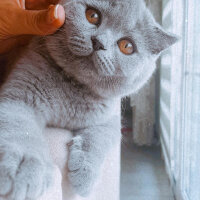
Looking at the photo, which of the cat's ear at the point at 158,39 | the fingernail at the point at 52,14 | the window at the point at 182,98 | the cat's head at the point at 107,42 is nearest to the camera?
the fingernail at the point at 52,14

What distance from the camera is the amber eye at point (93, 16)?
77 cm

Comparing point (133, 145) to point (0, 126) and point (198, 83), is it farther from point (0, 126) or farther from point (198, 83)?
point (0, 126)

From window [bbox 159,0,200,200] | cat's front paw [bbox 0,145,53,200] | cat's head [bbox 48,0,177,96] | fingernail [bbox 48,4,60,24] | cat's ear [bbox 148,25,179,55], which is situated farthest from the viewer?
window [bbox 159,0,200,200]

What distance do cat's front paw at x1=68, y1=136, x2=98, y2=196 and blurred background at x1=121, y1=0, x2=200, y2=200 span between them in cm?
42

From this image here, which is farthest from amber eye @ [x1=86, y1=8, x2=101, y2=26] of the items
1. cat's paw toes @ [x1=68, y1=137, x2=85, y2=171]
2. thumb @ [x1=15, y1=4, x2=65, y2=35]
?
cat's paw toes @ [x1=68, y1=137, x2=85, y2=171]

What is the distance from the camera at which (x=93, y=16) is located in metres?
0.77

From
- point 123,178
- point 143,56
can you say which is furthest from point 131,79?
point 123,178

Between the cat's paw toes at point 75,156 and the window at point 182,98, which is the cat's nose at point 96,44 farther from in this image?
the window at point 182,98

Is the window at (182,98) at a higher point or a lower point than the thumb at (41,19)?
lower

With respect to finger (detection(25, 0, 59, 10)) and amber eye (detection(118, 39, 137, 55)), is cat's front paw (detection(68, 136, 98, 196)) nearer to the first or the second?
amber eye (detection(118, 39, 137, 55))

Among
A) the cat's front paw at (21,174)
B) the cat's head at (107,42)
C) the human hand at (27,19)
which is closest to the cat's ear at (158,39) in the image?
the cat's head at (107,42)

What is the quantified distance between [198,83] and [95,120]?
0.39 metres

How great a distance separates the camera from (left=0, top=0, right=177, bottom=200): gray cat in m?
0.71

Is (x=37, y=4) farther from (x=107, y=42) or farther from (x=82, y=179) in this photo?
(x=82, y=179)
